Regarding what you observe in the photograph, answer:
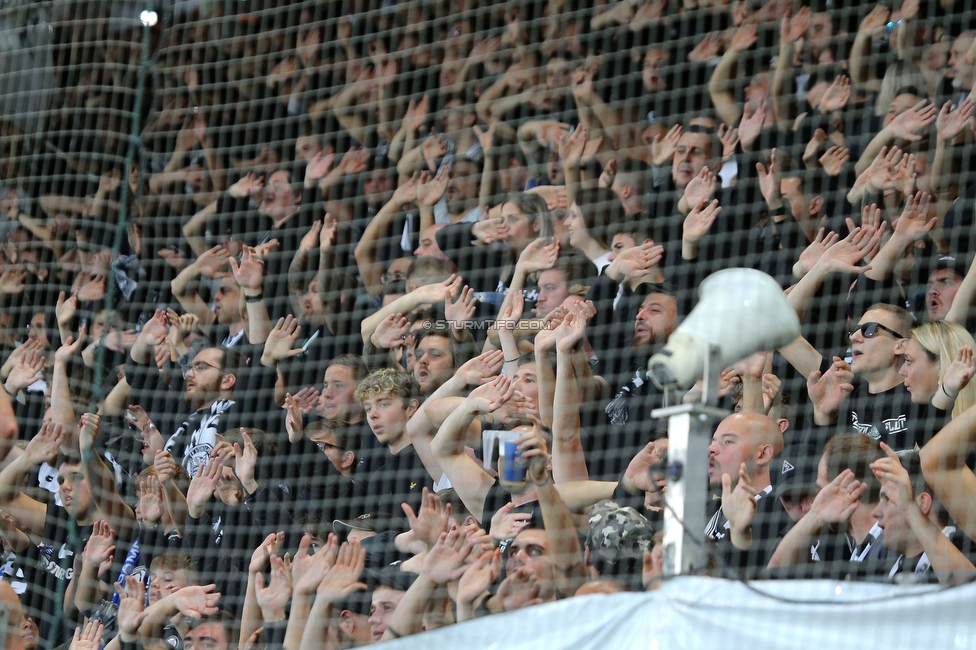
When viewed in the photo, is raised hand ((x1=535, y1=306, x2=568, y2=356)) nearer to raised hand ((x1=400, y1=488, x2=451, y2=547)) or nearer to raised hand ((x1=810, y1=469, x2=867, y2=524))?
raised hand ((x1=400, y1=488, x2=451, y2=547))

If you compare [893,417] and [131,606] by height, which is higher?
[893,417]

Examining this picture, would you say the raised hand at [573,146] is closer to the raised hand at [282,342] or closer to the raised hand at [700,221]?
the raised hand at [700,221]

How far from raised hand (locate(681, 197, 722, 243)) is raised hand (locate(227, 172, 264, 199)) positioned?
4.78 ft

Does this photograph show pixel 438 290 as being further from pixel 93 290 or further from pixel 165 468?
pixel 93 290

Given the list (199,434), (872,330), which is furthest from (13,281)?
(872,330)

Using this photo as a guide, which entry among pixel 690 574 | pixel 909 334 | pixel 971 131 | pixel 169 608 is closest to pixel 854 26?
pixel 971 131

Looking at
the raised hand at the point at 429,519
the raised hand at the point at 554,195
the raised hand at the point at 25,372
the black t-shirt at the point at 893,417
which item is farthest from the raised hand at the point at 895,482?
the raised hand at the point at 25,372

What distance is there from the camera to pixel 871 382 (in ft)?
7.50

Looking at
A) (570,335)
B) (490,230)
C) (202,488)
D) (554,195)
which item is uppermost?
(554,195)

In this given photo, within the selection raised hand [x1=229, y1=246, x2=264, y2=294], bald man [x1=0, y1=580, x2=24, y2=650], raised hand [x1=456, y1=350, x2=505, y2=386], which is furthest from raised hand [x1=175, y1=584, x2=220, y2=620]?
raised hand [x1=229, y1=246, x2=264, y2=294]

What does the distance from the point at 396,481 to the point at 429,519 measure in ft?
0.80

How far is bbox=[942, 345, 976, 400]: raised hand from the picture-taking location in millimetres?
2127

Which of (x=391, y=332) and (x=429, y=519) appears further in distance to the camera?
(x=391, y=332)

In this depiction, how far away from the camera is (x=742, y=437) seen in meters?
2.27
